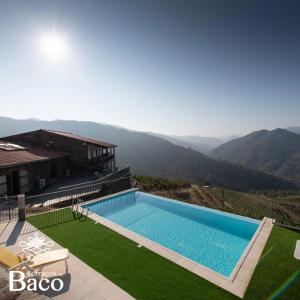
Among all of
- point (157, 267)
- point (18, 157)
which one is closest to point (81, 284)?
point (157, 267)

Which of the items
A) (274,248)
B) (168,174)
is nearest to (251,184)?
(168,174)

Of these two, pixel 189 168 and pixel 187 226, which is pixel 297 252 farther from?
pixel 189 168

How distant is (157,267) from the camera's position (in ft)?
26.8

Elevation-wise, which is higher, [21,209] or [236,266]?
[21,209]

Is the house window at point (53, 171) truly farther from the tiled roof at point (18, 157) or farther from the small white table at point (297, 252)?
the small white table at point (297, 252)

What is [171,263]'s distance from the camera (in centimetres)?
847

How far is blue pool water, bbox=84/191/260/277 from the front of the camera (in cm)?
1122

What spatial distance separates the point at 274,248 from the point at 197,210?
7536mm

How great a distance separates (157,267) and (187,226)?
6858 mm

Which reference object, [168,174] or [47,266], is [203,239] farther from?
[168,174]

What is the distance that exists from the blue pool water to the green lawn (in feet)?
6.75

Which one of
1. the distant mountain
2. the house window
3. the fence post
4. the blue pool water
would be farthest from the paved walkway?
the distant mountain

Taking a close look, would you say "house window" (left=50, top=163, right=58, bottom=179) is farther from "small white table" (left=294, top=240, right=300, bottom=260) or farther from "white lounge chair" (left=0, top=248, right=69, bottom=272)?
"small white table" (left=294, top=240, right=300, bottom=260)

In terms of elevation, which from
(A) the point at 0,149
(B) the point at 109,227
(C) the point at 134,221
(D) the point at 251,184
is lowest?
(D) the point at 251,184
